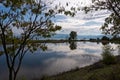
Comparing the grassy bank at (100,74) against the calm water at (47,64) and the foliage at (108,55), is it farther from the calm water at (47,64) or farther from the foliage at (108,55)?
the foliage at (108,55)

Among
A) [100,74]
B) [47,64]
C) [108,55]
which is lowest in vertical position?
[47,64]

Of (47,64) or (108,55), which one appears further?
(47,64)

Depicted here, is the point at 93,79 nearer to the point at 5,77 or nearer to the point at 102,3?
the point at 102,3

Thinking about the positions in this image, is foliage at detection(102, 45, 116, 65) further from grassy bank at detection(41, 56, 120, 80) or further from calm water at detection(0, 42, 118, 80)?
calm water at detection(0, 42, 118, 80)

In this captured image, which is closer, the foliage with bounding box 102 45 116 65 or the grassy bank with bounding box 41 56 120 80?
the grassy bank with bounding box 41 56 120 80

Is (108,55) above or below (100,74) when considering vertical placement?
below

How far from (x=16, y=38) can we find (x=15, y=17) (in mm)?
1160

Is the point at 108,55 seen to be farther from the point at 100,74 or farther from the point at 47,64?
the point at 47,64

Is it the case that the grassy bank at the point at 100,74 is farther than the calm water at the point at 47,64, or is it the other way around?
the calm water at the point at 47,64

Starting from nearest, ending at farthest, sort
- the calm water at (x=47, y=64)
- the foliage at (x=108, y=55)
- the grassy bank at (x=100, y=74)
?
the grassy bank at (x=100, y=74)
the foliage at (x=108, y=55)
the calm water at (x=47, y=64)

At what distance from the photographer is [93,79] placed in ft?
59.2

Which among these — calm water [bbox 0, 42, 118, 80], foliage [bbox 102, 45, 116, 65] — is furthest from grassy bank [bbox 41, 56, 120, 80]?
foliage [bbox 102, 45, 116, 65]

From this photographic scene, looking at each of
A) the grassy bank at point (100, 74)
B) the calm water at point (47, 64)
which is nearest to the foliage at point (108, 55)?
the grassy bank at point (100, 74)

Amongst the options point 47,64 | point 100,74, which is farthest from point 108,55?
point 47,64
